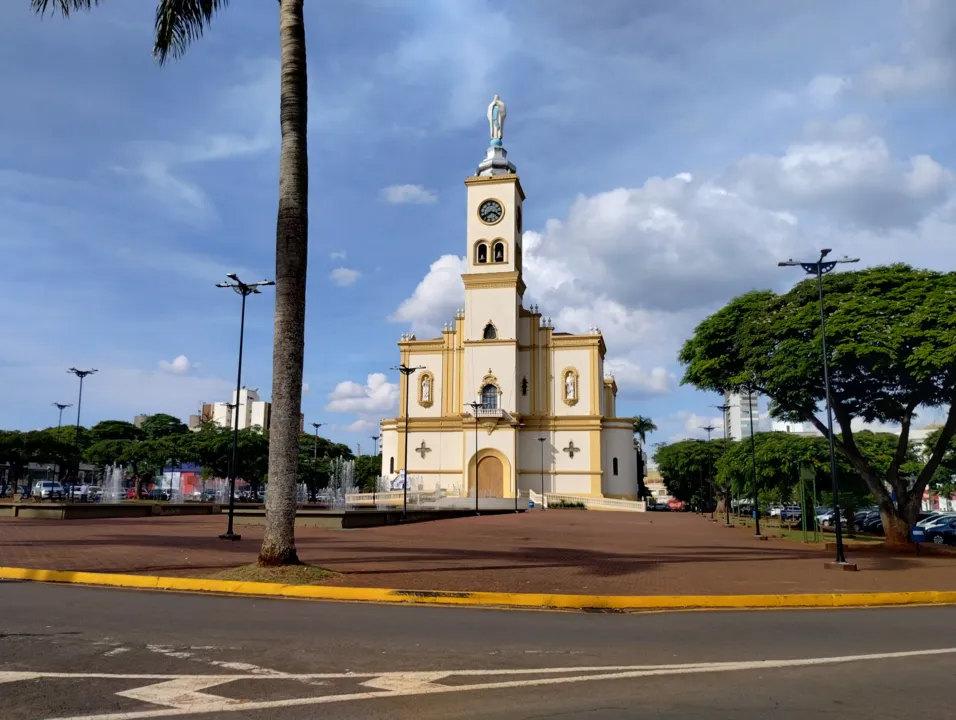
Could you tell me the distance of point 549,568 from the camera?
14336 millimetres

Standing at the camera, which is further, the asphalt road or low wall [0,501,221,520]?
low wall [0,501,221,520]

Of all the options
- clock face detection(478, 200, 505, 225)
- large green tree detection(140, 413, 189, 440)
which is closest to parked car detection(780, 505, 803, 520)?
clock face detection(478, 200, 505, 225)

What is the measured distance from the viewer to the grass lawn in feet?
36.8

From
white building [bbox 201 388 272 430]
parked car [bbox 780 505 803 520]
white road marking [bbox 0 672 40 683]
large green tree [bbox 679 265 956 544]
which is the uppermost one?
white building [bbox 201 388 272 430]

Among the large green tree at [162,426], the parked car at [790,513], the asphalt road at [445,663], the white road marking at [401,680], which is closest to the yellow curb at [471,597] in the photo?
the asphalt road at [445,663]

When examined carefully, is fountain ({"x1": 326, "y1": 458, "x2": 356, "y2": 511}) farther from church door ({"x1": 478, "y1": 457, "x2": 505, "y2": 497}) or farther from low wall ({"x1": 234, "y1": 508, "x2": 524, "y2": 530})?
low wall ({"x1": 234, "y1": 508, "x2": 524, "y2": 530})

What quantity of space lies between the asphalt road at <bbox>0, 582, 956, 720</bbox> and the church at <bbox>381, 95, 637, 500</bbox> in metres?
51.0

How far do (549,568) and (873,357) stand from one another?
12537 mm

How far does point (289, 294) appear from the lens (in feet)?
39.3

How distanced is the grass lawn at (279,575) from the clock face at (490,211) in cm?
5549

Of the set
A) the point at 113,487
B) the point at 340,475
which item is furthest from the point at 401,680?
the point at 340,475

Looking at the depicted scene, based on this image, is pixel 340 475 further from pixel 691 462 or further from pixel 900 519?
pixel 900 519

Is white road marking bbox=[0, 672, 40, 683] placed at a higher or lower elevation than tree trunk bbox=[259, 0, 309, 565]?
lower

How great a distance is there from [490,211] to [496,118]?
422 inches
